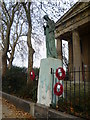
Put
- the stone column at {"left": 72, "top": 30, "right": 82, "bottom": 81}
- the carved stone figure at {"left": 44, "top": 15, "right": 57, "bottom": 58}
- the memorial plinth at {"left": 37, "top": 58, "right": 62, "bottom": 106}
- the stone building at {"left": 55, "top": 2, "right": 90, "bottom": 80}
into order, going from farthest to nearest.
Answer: the stone column at {"left": 72, "top": 30, "right": 82, "bottom": 81}
the stone building at {"left": 55, "top": 2, "right": 90, "bottom": 80}
the carved stone figure at {"left": 44, "top": 15, "right": 57, "bottom": 58}
the memorial plinth at {"left": 37, "top": 58, "right": 62, "bottom": 106}

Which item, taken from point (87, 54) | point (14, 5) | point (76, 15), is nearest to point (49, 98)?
point (14, 5)

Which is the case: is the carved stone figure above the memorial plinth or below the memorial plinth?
above

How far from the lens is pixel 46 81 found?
16.4ft

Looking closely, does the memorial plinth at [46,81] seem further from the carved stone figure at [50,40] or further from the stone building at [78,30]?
the stone building at [78,30]

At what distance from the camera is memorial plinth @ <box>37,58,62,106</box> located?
4.88m

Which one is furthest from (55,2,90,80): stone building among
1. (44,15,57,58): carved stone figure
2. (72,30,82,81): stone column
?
(44,15,57,58): carved stone figure

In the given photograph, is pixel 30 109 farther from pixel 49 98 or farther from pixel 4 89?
pixel 4 89

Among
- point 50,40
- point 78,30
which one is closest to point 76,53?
point 78,30

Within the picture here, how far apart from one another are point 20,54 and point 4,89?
1277 cm

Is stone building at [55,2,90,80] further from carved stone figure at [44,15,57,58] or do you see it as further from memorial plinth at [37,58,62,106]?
memorial plinth at [37,58,62,106]

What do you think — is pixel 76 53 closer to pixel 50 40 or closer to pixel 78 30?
pixel 78 30

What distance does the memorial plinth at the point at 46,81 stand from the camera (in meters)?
4.88

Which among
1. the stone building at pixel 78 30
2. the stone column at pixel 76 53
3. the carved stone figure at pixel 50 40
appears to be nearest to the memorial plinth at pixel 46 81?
the carved stone figure at pixel 50 40

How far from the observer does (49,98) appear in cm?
484
